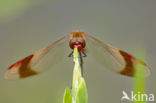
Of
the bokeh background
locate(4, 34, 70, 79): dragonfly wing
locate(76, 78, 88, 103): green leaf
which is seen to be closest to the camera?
locate(76, 78, 88, 103): green leaf

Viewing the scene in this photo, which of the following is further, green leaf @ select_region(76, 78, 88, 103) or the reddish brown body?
the reddish brown body

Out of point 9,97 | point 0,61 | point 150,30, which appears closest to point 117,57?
point 9,97

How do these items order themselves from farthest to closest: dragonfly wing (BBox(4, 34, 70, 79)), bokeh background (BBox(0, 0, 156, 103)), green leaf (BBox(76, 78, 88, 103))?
bokeh background (BBox(0, 0, 156, 103)), dragonfly wing (BBox(4, 34, 70, 79)), green leaf (BBox(76, 78, 88, 103))

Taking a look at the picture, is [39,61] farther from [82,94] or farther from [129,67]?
[82,94]

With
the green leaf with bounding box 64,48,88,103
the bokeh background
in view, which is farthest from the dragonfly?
the bokeh background

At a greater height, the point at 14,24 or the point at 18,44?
the point at 14,24

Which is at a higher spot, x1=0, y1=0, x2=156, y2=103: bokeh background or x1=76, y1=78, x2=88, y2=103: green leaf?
x1=0, y1=0, x2=156, y2=103: bokeh background

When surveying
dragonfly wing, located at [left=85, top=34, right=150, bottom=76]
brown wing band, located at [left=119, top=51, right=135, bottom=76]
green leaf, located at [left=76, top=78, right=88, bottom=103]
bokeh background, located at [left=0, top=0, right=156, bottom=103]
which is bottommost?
green leaf, located at [left=76, top=78, right=88, bottom=103]

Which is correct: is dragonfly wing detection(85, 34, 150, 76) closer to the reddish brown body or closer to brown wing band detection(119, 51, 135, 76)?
brown wing band detection(119, 51, 135, 76)

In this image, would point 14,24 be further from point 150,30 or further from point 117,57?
point 117,57
